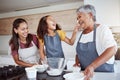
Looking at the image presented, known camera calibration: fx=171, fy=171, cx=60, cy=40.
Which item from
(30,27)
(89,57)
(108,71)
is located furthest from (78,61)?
(30,27)

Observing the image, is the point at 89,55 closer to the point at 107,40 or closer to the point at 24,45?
the point at 107,40

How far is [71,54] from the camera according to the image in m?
2.61

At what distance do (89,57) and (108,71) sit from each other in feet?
0.60

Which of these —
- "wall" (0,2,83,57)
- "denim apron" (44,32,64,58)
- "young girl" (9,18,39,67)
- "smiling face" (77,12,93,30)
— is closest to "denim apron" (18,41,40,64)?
"young girl" (9,18,39,67)

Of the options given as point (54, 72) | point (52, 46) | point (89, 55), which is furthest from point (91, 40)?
point (52, 46)

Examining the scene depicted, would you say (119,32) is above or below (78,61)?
above

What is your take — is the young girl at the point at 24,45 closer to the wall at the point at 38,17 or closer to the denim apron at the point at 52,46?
the denim apron at the point at 52,46

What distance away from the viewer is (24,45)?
5.88ft

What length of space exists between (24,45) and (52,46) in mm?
295

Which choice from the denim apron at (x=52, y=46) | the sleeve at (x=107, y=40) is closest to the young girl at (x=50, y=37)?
the denim apron at (x=52, y=46)

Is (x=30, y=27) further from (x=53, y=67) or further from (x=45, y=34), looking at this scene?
(x=53, y=67)

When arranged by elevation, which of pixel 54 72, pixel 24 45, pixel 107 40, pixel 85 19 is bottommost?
pixel 54 72

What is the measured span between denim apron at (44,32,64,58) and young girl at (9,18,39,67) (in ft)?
0.38

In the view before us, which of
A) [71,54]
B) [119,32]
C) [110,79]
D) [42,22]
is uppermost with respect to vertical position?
[42,22]
